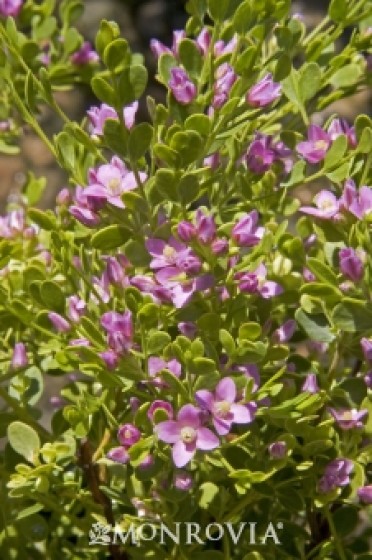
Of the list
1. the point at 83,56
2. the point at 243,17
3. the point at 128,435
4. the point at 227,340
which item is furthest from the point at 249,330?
the point at 83,56

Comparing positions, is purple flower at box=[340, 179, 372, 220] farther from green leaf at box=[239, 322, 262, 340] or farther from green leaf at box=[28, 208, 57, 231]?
green leaf at box=[28, 208, 57, 231]

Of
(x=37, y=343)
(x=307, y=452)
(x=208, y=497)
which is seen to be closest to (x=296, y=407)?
(x=307, y=452)

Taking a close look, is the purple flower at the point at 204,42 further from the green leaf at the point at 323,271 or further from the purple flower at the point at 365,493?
the purple flower at the point at 365,493

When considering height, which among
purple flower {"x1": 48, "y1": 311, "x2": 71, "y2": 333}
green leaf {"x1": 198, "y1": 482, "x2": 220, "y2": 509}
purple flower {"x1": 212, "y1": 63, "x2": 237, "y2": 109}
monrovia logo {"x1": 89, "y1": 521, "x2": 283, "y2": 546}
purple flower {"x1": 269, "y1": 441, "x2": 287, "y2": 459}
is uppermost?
purple flower {"x1": 212, "y1": 63, "x2": 237, "y2": 109}

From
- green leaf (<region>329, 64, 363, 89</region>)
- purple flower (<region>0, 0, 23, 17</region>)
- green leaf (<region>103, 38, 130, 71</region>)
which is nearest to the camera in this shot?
green leaf (<region>103, 38, 130, 71</region>)

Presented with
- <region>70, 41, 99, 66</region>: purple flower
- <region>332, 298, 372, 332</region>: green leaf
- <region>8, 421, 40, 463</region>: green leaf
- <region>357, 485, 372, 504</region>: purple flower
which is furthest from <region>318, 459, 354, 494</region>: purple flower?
<region>70, 41, 99, 66</region>: purple flower

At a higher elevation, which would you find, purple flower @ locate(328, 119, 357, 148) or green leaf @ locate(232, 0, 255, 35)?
green leaf @ locate(232, 0, 255, 35)

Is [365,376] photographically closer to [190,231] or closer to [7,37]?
[190,231]
